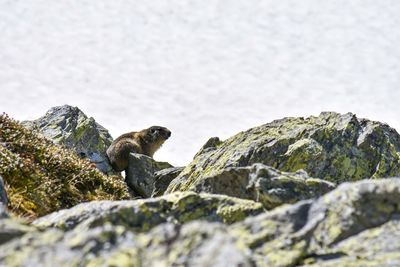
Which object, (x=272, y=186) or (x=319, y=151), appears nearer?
(x=272, y=186)

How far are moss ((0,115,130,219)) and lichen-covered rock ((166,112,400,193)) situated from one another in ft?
8.84

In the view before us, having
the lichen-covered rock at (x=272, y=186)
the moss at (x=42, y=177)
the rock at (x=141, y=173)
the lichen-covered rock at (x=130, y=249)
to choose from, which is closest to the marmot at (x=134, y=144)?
the rock at (x=141, y=173)

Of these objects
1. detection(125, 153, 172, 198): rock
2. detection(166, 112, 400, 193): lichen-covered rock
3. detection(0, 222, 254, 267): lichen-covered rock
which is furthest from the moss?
detection(0, 222, 254, 267): lichen-covered rock

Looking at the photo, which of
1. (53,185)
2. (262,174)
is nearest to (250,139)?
(53,185)

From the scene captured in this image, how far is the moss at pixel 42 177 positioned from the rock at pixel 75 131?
31.0 feet

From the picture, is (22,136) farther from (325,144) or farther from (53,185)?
(325,144)

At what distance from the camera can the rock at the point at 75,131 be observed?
29.9m

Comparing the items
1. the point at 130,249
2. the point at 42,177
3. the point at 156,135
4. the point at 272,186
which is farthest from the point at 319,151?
the point at 156,135

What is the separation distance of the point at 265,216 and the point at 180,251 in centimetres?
173

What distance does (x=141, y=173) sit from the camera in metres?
28.4

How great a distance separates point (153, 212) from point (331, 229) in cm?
255

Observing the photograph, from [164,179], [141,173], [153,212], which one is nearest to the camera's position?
[153,212]

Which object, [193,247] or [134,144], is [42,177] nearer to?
[193,247]

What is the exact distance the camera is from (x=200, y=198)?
937 centimetres
